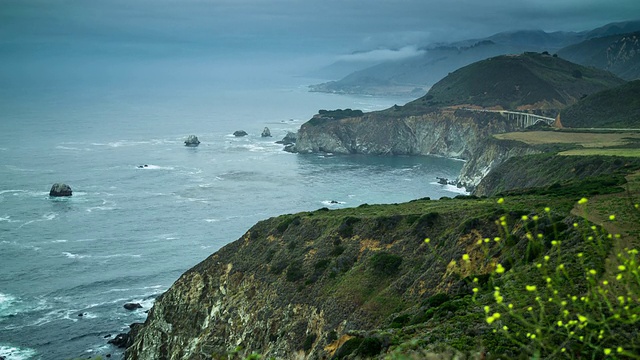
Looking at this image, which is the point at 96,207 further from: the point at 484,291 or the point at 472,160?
the point at 484,291

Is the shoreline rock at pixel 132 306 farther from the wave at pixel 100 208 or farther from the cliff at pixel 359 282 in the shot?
the wave at pixel 100 208

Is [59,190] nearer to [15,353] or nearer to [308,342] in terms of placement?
[15,353]

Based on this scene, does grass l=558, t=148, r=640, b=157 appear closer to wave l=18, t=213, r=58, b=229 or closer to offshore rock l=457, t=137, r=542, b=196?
offshore rock l=457, t=137, r=542, b=196

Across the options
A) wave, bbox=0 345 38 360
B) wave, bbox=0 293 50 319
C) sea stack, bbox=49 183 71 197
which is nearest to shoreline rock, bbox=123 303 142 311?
wave, bbox=0 293 50 319

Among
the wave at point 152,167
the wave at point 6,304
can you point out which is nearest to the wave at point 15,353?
the wave at point 6,304

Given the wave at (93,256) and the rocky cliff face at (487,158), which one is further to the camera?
the rocky cliff face at (487,158)

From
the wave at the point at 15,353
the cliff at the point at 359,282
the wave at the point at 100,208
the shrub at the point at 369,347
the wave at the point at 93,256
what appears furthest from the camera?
the wave at the point at 100,208
